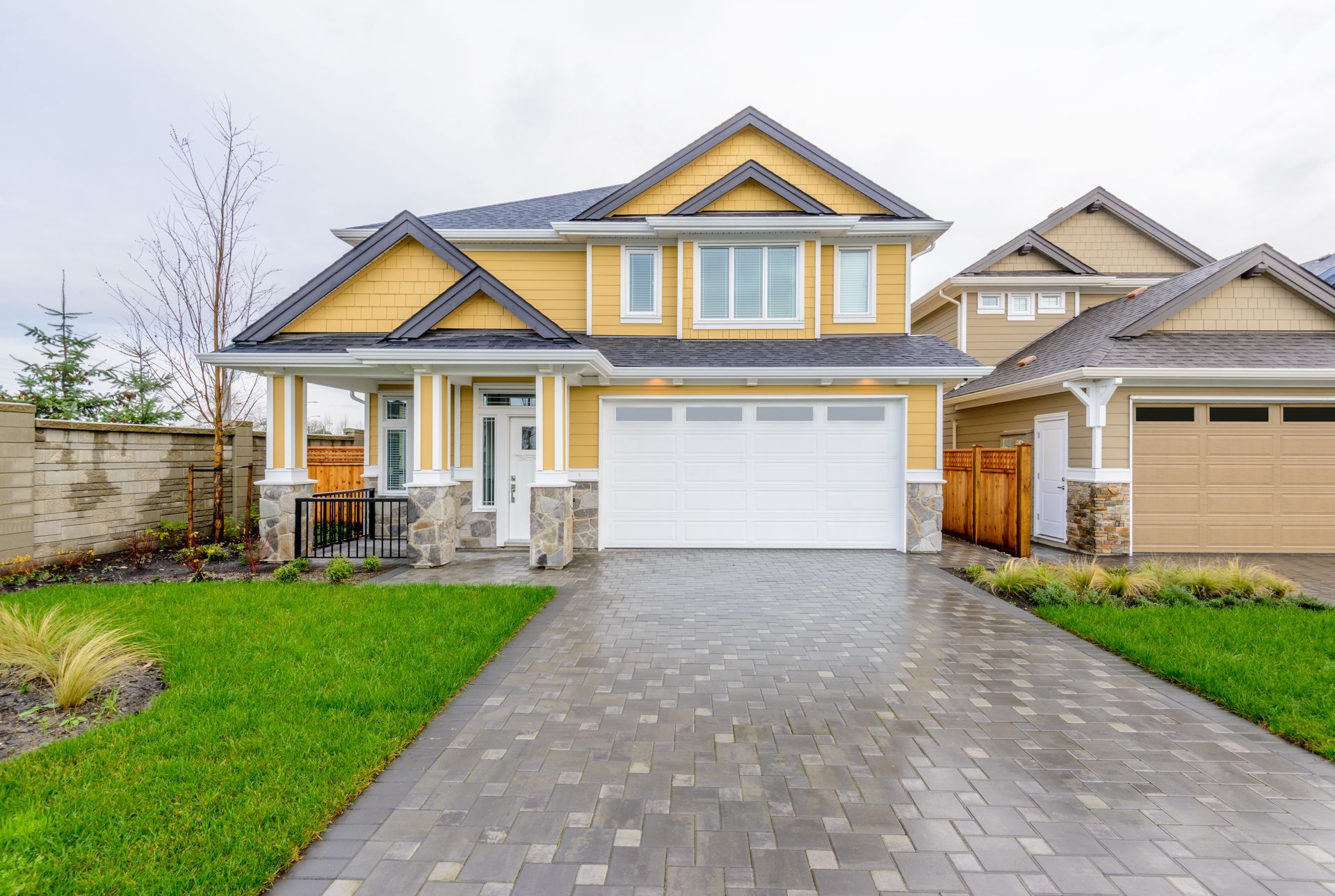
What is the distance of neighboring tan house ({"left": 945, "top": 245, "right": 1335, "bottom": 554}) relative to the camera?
32.7 feet

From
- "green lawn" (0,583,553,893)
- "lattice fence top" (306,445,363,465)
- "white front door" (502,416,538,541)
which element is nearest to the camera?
"green lawn" (0,583,553,893)

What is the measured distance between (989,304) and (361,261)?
1450 cm

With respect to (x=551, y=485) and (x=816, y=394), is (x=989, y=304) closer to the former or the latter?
(x=816, y=394)

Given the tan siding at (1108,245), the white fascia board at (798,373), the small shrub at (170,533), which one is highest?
the tan siding at (1108,245)

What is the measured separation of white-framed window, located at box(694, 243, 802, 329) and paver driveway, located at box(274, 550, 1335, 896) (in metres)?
7.16

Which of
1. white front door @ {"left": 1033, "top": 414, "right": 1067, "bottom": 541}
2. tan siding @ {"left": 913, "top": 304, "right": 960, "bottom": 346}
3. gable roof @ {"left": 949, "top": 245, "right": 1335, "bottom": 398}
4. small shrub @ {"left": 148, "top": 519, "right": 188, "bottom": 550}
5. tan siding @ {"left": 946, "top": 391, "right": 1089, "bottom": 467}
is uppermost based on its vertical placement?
tan siding @ {"left": 913, "top": 304, "right": 960, "bottom": 346}

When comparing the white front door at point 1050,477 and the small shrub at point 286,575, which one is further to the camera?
the white front door at point 1050,477

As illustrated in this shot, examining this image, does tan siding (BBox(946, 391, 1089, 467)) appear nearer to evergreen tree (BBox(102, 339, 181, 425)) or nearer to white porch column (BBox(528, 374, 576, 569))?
white porch column (BBox(528, 374, 576, 569))

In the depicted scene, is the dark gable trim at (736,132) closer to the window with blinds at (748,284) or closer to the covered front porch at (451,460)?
the window with blinds at (748,284)

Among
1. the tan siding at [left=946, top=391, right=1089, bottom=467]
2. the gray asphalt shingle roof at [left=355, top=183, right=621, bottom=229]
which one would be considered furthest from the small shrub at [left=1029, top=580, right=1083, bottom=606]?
the gray asphalt shingle roof at [left=355, top=183, right=621, bottom=229]

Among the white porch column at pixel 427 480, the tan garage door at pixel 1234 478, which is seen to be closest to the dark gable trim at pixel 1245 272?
the tan garage door at pixel 1234 478

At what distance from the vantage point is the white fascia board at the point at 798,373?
9984mm

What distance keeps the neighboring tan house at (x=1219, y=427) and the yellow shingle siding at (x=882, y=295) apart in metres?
3.15

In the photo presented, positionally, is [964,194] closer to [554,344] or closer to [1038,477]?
[1038,477]
